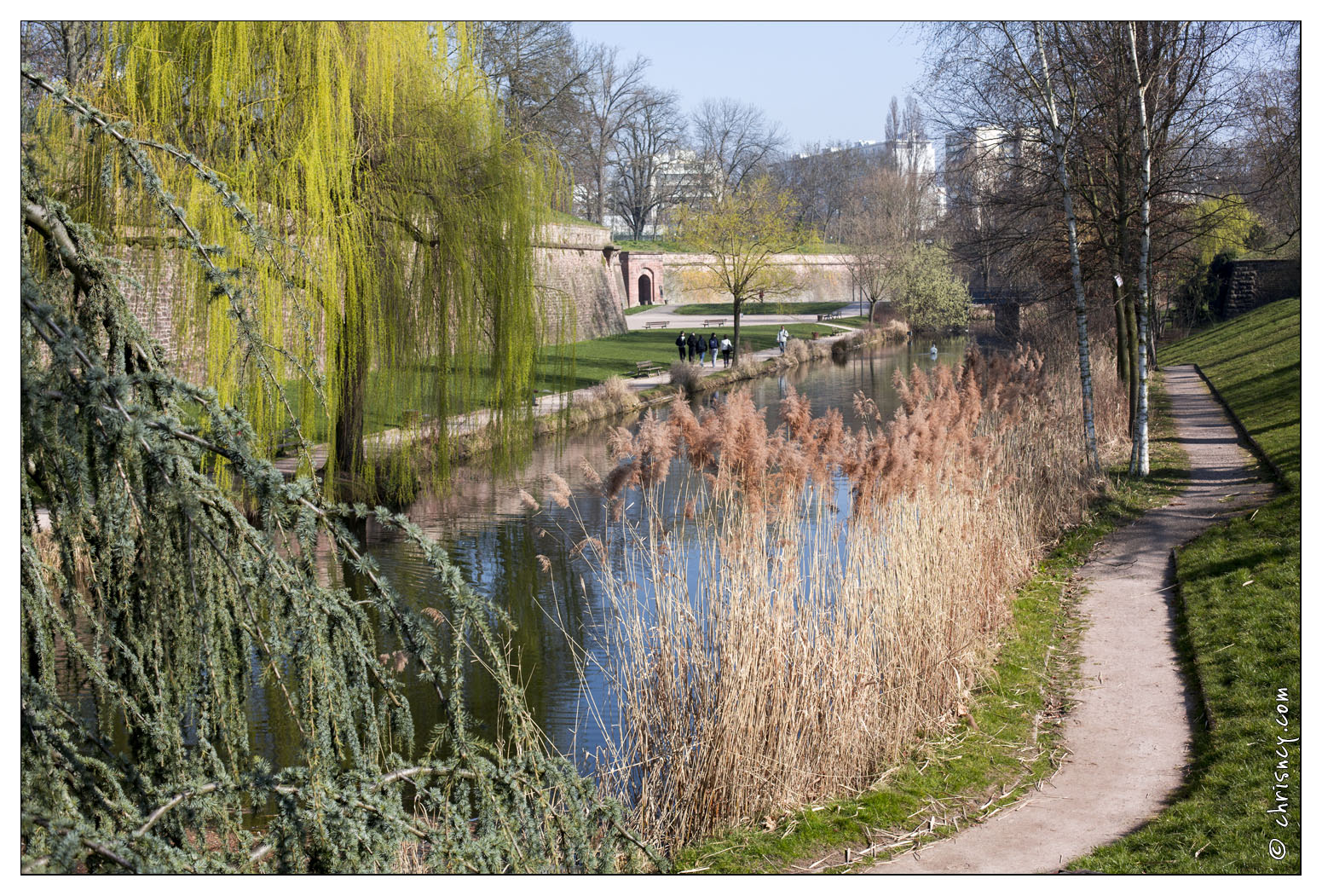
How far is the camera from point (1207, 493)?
11531 millimetres

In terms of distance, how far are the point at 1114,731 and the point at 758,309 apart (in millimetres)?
50942

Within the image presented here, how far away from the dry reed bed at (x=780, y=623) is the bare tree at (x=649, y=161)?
9.52 m

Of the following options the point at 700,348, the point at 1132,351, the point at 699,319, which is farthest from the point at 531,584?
the point at 699,319

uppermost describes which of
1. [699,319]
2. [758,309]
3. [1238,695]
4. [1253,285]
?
[758,309]

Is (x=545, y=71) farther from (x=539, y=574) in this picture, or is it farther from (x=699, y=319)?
(x=699, y=319)

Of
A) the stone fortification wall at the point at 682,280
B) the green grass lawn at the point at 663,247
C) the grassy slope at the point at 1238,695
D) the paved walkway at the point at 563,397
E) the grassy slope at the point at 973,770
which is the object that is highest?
the green grass lawn at the point at 663,247

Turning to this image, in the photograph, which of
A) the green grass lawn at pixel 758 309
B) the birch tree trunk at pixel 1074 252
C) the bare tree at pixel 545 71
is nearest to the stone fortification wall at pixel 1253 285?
the bare tree at pixel 545 71

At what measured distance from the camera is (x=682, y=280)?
51062mm

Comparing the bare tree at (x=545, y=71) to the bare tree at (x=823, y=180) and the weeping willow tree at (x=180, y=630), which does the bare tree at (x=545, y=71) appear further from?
the weeping willow tree at (x=180, y=630)

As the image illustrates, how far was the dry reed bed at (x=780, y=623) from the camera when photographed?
5461 mm

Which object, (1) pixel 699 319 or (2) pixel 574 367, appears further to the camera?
(1) pixel 699 319

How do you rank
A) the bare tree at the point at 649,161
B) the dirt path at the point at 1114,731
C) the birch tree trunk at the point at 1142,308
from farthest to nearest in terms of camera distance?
the bare tree at the point at 649,161, the birch tree trunk at the point at 1142,308, the dirt path at the point at 1114,731

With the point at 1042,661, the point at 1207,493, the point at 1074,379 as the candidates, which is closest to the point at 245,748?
the point at 1042,661

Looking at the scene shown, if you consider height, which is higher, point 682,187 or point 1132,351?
point 682,187
